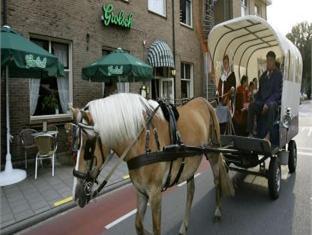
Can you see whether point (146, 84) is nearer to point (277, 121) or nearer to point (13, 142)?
point (13, 142)

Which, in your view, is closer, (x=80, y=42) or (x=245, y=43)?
(x=245, y=43)

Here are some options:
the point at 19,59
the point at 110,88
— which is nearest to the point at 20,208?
the point at 19,59

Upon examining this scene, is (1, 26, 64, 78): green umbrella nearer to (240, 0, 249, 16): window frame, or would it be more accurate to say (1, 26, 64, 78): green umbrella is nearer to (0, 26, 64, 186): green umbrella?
(0, 26, 64, 186): green umbrella

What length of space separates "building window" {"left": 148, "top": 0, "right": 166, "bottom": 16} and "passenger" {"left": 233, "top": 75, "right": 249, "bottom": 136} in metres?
8.91

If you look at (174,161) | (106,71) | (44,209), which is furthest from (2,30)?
(174,161)

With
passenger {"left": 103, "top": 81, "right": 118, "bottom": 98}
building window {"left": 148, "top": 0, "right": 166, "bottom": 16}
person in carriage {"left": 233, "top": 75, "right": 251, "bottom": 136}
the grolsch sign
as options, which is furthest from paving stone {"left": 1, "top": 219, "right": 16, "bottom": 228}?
building window {"left": 148, "top": 0, "right": 166, "bottom": 16}

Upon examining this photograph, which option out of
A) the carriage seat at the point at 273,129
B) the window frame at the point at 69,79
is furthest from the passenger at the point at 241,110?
the window frame at the point at 69,79

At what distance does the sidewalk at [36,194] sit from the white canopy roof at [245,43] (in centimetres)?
359

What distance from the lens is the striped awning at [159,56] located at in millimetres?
14617

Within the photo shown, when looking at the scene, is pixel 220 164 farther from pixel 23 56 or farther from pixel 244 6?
pixel 244 6

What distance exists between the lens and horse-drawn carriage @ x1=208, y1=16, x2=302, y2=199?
593 centimetres

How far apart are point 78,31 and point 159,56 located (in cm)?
444

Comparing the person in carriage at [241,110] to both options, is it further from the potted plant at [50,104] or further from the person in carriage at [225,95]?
the potted plant at [50,104]

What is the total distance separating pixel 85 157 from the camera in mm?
3094
